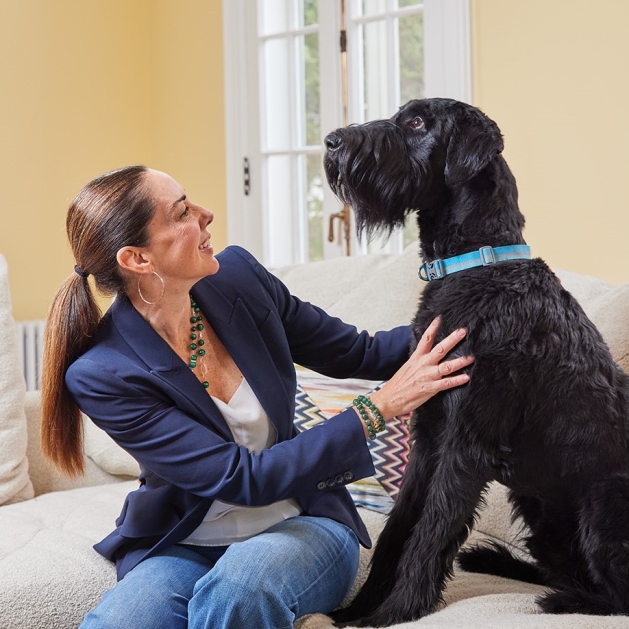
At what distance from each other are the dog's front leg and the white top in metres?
0.31

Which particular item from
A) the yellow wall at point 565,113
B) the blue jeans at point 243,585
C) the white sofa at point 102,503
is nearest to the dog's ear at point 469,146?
the white sofa at point 102,503

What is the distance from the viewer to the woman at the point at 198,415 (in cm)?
143

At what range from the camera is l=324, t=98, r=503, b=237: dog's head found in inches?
57.9

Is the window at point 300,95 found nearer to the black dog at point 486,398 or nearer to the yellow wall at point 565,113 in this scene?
the yellow wall at point 565,113

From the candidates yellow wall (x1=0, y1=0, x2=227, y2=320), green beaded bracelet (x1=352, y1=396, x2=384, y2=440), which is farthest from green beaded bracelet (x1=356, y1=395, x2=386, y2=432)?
yellow wall (x1=0, y1=0, x2=227, y2=320)

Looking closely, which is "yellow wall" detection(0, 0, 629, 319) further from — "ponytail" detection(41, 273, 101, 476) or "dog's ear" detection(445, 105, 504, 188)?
"ponytail" detection(41, 273, 101, 476)

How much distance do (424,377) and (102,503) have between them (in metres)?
1.10

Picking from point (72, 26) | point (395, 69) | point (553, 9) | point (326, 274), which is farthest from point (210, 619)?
point (72, 26)

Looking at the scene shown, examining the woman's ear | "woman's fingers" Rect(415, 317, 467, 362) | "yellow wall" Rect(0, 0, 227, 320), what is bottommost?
"woman's fingers" Rect(415, 317, 467, 362)

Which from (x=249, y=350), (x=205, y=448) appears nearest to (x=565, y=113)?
(x=249, y=350)

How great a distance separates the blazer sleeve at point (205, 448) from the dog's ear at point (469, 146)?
46cm

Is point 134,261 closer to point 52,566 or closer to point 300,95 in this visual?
point 52,566

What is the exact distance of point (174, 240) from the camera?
1.58 metres

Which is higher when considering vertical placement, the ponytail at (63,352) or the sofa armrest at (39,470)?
the ponytail at (63,352)
